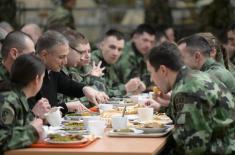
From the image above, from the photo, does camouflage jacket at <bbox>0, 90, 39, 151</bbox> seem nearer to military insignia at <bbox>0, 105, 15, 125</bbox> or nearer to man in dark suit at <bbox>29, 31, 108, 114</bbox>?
military insignia at <bbox>0, 105, 15, 125</bbox>

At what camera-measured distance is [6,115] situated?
4.18 m

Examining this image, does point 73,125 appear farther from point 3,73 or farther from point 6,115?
point 3,73

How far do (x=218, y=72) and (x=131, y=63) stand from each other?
4004 millimetres

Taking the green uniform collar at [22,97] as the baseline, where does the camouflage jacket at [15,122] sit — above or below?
below

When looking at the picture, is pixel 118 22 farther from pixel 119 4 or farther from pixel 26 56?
pixel 26 56

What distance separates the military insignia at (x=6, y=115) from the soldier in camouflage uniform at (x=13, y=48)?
1108 millimetres

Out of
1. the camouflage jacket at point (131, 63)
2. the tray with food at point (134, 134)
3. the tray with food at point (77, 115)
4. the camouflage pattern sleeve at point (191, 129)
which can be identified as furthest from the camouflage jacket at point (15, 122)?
the camouflage jacket at point (131, 63)

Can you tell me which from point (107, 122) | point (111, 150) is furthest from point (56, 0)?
point (111, 150)

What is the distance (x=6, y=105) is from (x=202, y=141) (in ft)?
4.53

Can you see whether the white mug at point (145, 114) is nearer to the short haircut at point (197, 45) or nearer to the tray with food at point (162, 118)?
the tray with food at point (162, 118)

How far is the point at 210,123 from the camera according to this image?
14.5ft

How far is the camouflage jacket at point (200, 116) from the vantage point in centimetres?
432

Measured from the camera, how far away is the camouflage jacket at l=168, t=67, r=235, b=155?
4320 millimetres

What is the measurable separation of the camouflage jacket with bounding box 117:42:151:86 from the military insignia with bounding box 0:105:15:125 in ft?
17.2
